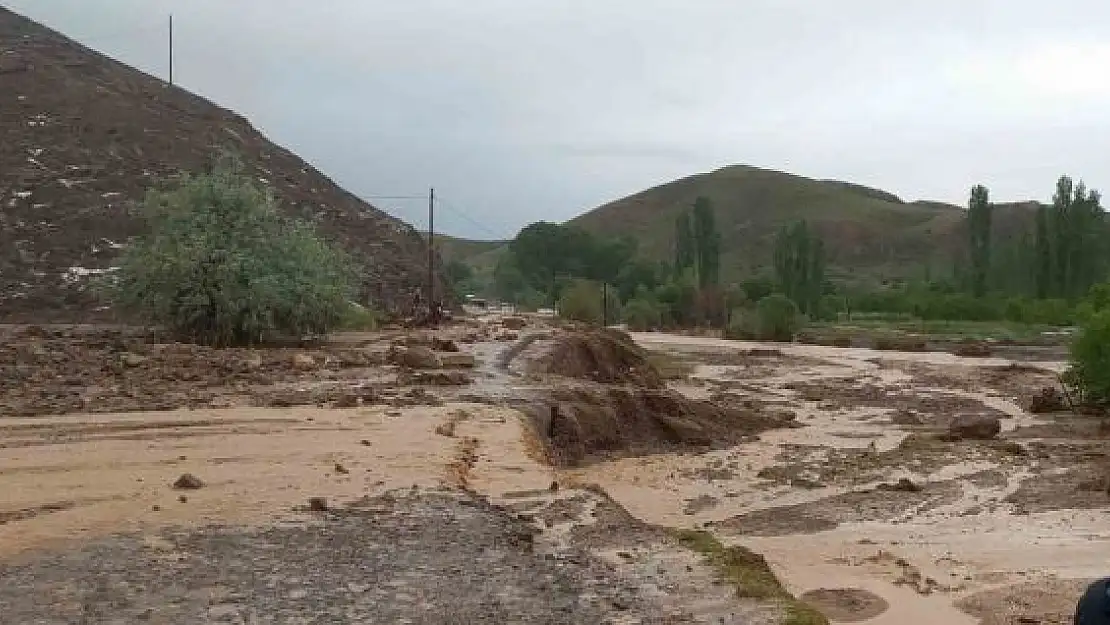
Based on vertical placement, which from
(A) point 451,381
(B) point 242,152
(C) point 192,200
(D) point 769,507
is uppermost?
(B) point 242,152

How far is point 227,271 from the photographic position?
2820cm

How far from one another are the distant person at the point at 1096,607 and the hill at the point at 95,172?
3708cm

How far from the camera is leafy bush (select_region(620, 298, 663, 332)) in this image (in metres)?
80.8

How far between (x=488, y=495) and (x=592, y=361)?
16.6 m

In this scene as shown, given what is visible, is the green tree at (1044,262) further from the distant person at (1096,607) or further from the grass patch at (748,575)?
the distant person at (1096,607)

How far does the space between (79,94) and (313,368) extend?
37880 mm

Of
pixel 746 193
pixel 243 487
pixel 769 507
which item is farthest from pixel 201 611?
pixel 746 193

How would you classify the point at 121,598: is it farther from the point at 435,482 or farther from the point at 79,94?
the point at 79,94

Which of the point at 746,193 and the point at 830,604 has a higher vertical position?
the point at 746,193

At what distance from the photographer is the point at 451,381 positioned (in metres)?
23.0

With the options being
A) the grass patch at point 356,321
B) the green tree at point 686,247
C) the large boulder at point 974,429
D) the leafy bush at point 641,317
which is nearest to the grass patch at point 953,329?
the leafy bush at point 641,317

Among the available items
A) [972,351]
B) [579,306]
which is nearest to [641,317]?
[579,306]

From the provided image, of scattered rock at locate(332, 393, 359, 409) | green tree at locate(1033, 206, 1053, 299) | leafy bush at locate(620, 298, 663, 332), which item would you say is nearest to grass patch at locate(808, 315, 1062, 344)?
green tree at locate(1033, 206, 1053, 299)

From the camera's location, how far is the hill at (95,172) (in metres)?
40.6
